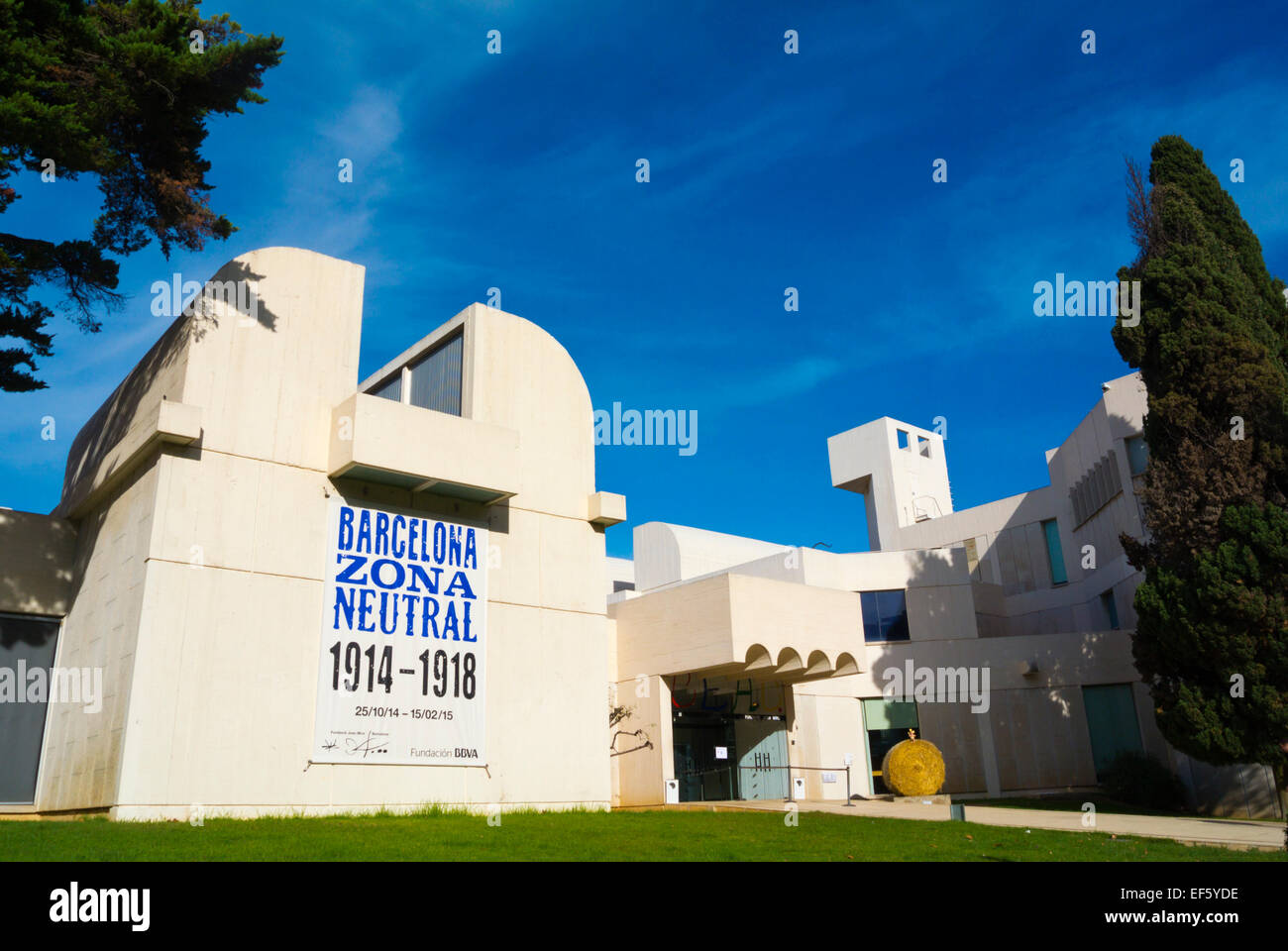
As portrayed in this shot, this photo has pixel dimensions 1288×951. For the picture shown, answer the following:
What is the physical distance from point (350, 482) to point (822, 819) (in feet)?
38.8

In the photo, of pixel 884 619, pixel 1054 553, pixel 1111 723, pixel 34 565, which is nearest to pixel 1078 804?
pixel 1111 723

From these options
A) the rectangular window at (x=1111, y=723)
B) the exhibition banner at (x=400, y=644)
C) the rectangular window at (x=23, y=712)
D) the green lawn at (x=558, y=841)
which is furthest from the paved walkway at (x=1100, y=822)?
the rectangular window at (x=23, y=712)

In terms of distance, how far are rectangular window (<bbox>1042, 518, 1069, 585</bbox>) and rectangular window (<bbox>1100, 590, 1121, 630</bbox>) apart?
225 inches

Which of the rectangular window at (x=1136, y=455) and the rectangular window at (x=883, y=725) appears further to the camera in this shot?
the rectangular window at (x=883, y=725)

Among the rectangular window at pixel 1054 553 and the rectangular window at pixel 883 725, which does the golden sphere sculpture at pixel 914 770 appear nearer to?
the rectangular window at pixel 883 725

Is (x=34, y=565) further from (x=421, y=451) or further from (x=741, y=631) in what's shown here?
(x=741, y=631)

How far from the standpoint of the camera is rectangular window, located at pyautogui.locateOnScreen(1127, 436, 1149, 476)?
3234 centimetres

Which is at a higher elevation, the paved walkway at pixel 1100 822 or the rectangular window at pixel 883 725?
the rectangular window at pixel 883 725

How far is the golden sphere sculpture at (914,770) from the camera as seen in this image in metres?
27.0

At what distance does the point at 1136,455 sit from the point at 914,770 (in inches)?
560

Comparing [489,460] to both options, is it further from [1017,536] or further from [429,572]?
[1017,536]

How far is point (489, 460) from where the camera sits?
2081 cm

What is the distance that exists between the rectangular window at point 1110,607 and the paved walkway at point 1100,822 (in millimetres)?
14743
